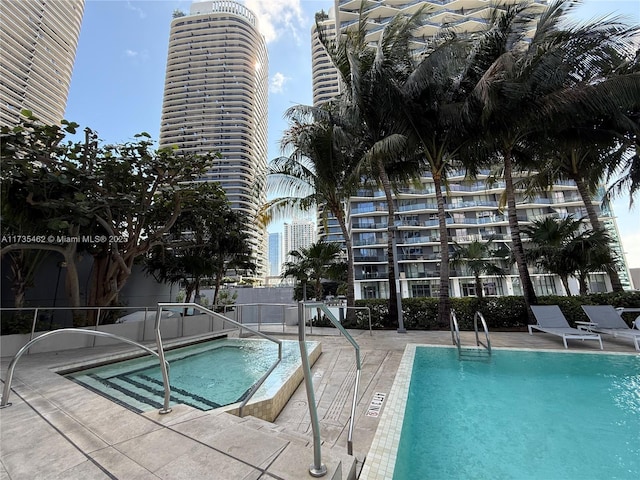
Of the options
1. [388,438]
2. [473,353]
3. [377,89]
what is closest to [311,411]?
[388,438]

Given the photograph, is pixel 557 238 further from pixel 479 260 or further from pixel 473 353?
pixel 473 353

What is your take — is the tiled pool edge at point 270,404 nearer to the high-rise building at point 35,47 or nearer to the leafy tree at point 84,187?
the leafy tree at point 84,187

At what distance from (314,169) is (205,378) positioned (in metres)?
8.87

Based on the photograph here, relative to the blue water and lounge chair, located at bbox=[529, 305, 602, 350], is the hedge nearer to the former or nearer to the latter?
lounge chair, located at bbox=[529, 305, 602, 350]

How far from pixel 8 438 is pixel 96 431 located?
2.32ft

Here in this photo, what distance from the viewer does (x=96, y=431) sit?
2311mm

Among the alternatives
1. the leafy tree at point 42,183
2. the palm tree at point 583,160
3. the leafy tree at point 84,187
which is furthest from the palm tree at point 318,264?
the palm tree at point 583,160

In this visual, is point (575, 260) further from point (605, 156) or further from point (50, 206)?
point (50, 206)

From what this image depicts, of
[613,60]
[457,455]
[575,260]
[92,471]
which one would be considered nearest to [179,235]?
[92,471]

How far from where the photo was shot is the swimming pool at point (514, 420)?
9.05ft

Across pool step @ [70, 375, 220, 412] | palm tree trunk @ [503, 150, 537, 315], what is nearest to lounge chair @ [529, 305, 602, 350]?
palm tree trunk @ [503, 150, 537, 315]

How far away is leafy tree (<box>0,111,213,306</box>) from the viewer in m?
6.11

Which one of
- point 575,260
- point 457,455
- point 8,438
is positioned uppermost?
point 575,260

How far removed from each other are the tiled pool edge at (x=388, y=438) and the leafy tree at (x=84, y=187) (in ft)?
22.9
